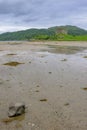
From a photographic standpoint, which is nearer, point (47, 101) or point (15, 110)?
point (15, 110)

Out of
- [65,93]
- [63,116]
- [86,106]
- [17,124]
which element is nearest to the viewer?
[17,124]

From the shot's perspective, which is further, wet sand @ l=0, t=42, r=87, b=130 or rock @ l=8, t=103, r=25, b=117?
rock @ l=8, t=103, r=25, b=117

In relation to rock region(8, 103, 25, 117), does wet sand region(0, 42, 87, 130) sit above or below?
below

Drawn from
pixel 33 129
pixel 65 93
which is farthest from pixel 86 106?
pixel 33 129

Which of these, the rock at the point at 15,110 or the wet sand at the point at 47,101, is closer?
the wet sand at the point at 47,101

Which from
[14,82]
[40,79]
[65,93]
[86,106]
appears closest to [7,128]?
[86,106]

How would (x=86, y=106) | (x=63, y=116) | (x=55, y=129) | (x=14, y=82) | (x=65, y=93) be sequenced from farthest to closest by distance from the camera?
(x=14, y=82), (x=65, y=93), (x=86, y=106), (x=63, y=116), (x=55, y=129)

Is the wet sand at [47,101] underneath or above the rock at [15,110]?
underneath

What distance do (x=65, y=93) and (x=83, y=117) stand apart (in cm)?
300

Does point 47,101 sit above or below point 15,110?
below

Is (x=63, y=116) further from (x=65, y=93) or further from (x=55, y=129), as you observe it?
(x=65, y=93)

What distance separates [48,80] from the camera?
553 inches

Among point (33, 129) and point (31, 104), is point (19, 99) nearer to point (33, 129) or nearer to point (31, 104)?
point (31, 104)

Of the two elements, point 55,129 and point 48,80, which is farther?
point 48,80
